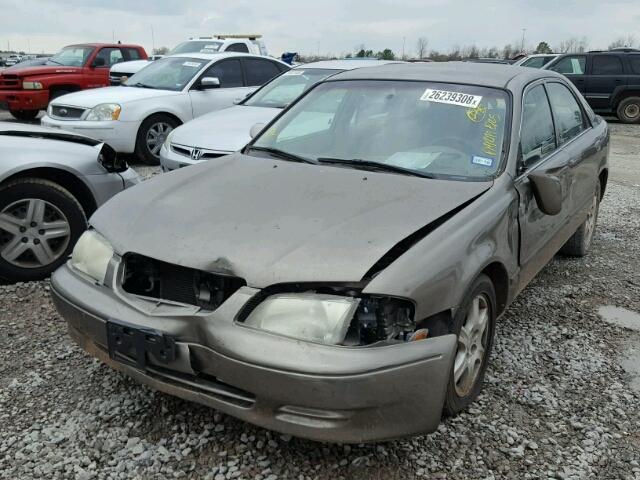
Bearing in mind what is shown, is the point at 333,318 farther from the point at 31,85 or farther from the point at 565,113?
Result: the point at 31,85

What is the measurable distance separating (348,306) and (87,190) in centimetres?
288

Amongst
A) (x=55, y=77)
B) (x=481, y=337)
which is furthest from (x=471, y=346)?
(x=55, y=77)

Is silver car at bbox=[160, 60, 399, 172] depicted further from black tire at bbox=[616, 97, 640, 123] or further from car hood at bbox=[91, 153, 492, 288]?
black tire at bbox=[616, 97, 640, 123]

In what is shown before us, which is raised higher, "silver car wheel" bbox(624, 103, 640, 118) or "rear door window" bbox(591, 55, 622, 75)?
"rear door window" bbox(591, 55, 622, 75)

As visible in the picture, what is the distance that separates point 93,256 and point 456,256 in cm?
161

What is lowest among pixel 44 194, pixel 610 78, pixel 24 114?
pixel 24 114

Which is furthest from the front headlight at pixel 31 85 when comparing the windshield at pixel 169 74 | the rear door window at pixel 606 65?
the rear door window at pixel 606 65

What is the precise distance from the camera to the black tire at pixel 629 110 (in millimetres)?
15672

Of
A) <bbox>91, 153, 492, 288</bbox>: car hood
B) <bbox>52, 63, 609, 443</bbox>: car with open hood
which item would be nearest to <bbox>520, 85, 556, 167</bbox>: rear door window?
<bbox>52, 63, 609, 443</bbox>: car with open hood

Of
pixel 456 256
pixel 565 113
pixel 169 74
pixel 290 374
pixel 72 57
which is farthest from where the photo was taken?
pixel 72 57

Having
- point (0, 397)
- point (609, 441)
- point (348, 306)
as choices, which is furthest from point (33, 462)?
point (609, 441)

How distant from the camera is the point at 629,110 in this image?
52.0 ft

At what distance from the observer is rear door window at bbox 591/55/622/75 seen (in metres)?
15.5

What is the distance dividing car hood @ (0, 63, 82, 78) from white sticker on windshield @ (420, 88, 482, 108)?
1146 cm
